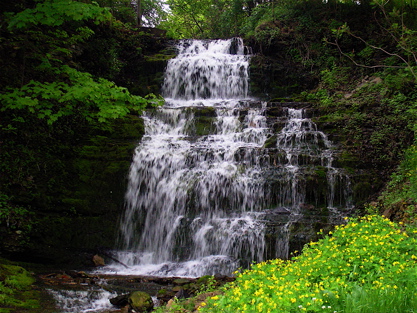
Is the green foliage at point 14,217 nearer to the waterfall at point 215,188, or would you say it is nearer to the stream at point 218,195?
the stream at point 218,195

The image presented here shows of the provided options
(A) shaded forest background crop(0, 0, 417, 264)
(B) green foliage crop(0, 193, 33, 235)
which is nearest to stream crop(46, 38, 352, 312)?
(A) shaded forest background crop(0, 0, 417, 264)

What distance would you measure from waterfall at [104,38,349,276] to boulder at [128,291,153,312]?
2.09 meters

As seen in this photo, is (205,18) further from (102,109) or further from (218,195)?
(102,109)

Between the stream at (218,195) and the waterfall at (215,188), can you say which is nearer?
the stream at (218,195)

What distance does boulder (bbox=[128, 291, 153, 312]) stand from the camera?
5.61m

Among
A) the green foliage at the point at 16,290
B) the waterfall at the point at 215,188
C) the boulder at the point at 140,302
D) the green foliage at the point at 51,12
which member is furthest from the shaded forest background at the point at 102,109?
the boulder at the point at 140,302

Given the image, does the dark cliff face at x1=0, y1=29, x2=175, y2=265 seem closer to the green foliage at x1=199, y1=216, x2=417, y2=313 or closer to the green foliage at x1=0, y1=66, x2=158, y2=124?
the green foliage at x1=0, y1=66, x2=158, y2=124

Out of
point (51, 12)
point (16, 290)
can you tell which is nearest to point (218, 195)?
point (16, 290)

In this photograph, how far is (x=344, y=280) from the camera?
366 centimetres

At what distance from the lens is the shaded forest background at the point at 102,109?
6.07 metres

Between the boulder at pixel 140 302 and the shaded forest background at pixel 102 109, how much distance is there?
3146 mm

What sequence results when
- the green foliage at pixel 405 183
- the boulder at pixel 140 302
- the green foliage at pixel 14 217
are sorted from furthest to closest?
the green foliage at pixel 14 217, the green foliage at pixel 405 183, the boulder at pixel 140 302

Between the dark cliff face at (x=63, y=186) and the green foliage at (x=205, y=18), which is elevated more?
the green foliage at (x=205, y=18)

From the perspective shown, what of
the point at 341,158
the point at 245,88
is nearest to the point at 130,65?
the point at 245,88
